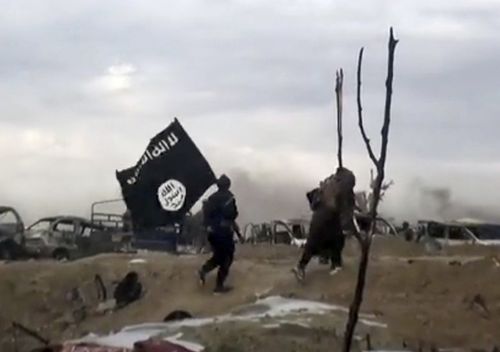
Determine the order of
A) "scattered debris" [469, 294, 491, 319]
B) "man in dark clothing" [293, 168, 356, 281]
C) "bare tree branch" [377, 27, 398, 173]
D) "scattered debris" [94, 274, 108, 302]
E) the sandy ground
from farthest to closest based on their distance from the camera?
1. "scattered debris" [94, 274, 108, 302]
2. "man in dark clothing" [293, 168, 356, 281]
3. "scattered debris" [469, 294, 491, 319]
4. the sandy ground
5. "bare tree branch" [377, 27, 398, 173]

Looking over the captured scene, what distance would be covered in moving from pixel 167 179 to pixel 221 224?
14.9m

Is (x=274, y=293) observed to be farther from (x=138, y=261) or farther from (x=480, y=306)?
(x=138, y=261)

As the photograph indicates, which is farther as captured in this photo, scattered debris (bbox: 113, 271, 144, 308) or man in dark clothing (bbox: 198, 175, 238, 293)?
scattered debris (bbox: 113, 271, 144, 308)

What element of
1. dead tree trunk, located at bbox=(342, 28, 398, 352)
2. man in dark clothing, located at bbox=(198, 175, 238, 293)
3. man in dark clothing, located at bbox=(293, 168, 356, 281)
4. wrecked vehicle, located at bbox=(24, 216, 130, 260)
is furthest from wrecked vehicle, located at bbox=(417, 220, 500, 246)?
dead tree trunk, located at bbox=(342, 28, 398, 352)

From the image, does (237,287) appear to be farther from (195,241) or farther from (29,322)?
(195,241)

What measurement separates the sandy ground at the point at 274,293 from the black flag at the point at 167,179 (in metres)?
8.50

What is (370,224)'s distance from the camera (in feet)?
13.7

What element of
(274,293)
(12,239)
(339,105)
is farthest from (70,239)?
(339,105)

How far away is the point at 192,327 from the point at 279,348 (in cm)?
105

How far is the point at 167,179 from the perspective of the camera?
33.0 metres

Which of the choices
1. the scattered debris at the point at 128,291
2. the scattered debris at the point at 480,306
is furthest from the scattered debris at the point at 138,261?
the scattered debris at the point at 480,306

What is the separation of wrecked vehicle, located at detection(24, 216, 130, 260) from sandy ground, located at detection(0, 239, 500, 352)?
23.9 feet

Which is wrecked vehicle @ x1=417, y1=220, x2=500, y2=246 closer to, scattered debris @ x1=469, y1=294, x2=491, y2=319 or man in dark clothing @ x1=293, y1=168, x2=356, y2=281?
man in dark clothing @ x1=293, y1=168, x2=356, y2=281

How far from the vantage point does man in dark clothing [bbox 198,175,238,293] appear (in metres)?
18.0
